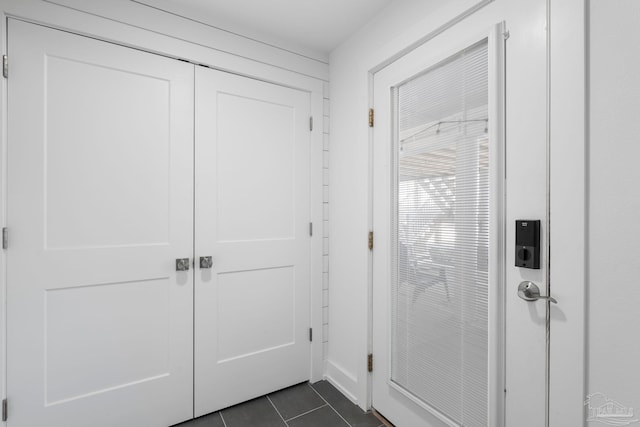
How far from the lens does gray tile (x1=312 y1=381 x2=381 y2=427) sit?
1772 mm

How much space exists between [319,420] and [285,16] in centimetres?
248

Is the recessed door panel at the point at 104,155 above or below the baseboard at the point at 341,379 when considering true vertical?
above

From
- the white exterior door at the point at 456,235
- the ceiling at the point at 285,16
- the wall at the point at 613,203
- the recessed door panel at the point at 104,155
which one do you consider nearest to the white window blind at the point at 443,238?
the white exterior door at the point at 456,235

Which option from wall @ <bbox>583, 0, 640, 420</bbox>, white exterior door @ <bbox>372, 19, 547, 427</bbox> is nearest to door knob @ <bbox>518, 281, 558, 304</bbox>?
white exterior door @ <bbox>372, 19, 547, 427</bbox>

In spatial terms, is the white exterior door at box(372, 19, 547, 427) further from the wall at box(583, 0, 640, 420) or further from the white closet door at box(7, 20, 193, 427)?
the white closet door at box(7, 20, 193, 427)

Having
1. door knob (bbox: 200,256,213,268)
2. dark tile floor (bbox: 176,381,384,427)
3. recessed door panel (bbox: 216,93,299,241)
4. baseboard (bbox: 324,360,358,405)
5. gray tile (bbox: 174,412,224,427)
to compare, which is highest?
recessed door panel (bbox: 216,93,299,241)

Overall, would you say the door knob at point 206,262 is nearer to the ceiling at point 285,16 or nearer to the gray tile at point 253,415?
the gray tile at point 253,415

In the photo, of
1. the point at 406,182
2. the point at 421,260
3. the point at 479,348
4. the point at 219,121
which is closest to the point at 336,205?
the point at 406,182

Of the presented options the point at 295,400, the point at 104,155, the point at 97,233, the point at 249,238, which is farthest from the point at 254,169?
the point at 295,400

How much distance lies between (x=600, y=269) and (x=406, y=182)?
893mm

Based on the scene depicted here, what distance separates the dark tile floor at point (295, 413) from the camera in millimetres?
1767

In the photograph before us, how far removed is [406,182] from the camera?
166 cm

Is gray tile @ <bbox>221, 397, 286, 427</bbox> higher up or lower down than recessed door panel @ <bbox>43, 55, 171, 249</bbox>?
lower down

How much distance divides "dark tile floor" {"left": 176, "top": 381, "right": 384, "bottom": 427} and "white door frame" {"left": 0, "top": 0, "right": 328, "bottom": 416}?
232 millimetres
